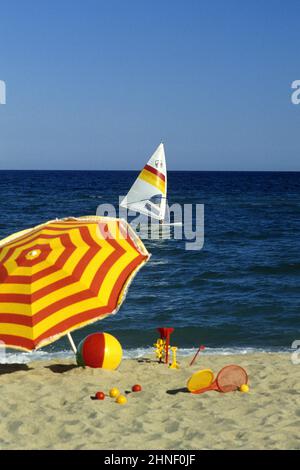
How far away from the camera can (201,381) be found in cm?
891

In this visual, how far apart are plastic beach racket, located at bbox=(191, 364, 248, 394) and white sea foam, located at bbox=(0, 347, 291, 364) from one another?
137 inches

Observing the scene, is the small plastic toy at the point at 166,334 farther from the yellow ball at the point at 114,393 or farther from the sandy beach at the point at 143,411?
the yellow ball at the point at 114,393

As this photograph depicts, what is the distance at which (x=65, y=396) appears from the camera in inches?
341

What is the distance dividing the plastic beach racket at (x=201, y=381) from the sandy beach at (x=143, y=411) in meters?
0.13

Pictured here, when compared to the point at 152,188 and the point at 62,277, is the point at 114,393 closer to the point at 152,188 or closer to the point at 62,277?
the point at 62,277

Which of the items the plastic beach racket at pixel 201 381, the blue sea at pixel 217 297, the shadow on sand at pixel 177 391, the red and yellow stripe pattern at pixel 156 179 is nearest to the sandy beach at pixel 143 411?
the shadow on sand at pixel 177 391

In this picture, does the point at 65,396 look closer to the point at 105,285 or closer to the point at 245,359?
the point at 105,285

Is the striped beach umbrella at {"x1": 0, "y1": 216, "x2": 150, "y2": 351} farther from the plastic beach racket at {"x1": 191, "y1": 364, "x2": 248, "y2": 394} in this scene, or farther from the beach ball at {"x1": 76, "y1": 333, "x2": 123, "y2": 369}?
the plastic beach racket at {"x1": 191, "y1": 364, "x2": 248, "y2": 394}

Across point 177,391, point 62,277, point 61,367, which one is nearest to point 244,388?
point 177,391

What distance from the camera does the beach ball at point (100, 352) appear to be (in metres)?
9.79

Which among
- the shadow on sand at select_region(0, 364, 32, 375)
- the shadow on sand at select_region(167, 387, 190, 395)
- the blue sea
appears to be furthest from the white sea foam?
the shadow on sand at select_region(167, 387, 190, 395)

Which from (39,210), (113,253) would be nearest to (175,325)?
(113,253)

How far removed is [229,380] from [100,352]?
7.01 ft

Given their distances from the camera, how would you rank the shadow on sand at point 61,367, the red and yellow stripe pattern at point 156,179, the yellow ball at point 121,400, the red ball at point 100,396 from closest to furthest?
the yellow ball at point 121,400
the red ball at point 100,396
the shadow on sand at point 61,367
the red and yellow stripe pattern at point 156,179
